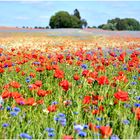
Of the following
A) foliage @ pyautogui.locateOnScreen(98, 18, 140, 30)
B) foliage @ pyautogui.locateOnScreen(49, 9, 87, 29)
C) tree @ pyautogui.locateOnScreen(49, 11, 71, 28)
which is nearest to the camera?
foliage @ pyautogui.locateOnScreen(49, 9, 87, 29)

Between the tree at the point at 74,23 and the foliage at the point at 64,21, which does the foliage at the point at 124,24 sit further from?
Result: the foliage at the point at 64,21

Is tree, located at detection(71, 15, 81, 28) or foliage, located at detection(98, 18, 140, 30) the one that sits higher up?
tree, located at detection(71, 15, 81, 28)

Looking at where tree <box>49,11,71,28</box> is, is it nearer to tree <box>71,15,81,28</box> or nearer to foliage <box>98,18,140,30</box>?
tree <box>71,15,81,28</box>

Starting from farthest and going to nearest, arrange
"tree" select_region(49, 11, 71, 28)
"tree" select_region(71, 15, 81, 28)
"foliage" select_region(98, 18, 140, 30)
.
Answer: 1. "foliage" select_region(98, 18, 140, 30)
2. "tree" select_region(49, 11, 71, 28)
3. "tree" select_region(71, 15, 81, 28)

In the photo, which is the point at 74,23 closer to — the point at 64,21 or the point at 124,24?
the point at 64,21

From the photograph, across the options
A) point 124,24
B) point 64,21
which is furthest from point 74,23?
point 124,24

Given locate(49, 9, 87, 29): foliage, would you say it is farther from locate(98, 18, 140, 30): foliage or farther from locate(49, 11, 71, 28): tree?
locate(98, 18, 140, 30): foliage

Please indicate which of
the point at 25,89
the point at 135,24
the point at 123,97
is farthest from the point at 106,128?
the point at 135,24

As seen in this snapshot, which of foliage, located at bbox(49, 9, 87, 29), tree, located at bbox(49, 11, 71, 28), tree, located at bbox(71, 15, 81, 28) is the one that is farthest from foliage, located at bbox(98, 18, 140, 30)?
tree, located at bbox(49, 11, 71, 28)

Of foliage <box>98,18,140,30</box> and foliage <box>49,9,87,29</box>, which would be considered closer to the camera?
foliage <box>49,9,87,29</box>

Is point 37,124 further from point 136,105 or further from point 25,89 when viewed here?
point 25,89

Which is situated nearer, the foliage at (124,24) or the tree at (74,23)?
the tree at (74,23)

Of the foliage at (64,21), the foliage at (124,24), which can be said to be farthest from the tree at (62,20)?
the foliage at (124,24)

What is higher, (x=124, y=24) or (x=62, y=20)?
(x=62, y=20)
